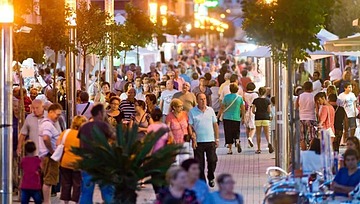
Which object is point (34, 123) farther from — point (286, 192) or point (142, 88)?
point (142, 88)

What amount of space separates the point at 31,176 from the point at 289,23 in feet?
14.0

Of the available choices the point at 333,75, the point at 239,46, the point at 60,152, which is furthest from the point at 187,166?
the point at 239,46

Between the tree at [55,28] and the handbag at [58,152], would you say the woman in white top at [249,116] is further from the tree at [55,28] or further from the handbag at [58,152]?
the handbag at [58,152]

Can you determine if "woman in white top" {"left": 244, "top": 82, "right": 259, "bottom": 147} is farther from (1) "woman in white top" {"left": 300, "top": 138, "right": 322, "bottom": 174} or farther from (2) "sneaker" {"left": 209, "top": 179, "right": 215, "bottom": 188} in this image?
(1) "woman in white top" {"left": 300, "top": 138, "right": 322, "bottom": 174}

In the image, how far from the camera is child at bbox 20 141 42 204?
49.3 ft

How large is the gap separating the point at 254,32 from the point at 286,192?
344 cm

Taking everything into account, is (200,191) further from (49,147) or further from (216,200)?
(49,147)

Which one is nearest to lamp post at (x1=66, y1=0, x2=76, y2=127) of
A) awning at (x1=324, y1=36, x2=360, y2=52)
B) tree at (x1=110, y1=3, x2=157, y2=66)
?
awning at (x1=324, y1=36, x2=360, y2=52)

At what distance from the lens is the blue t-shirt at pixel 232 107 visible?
25158 millimetres

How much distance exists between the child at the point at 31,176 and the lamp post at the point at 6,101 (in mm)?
222

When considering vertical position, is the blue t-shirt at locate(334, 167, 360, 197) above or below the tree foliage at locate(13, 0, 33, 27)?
below

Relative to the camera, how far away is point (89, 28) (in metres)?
26.9

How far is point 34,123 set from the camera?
16656mm

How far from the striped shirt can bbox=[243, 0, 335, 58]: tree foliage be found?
5.32 metres
